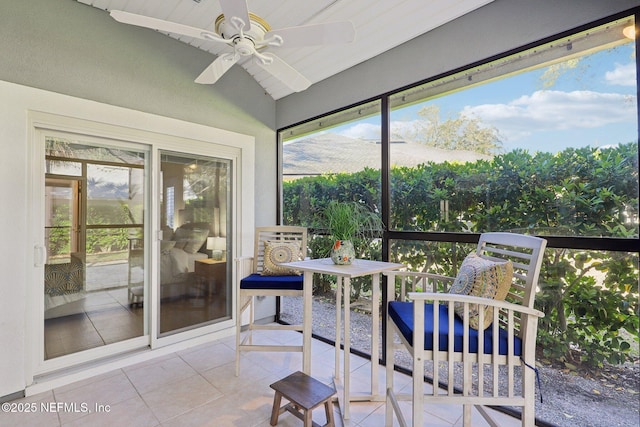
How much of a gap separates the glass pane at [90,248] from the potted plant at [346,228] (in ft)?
5.79

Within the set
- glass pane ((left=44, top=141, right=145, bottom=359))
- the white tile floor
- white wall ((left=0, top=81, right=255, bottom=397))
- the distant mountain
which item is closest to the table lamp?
glass pane ((left=44, top=141, right=145, bottom=359))

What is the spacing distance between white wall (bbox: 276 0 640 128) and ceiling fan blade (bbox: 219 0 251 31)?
147cm

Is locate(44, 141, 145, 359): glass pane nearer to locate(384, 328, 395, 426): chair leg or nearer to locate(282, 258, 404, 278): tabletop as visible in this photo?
locate(282, 258, 404, 278): tabletop

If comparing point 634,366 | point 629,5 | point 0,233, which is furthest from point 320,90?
point 634,366

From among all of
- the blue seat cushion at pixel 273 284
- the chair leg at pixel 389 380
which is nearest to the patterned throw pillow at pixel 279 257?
the blue seat cushion at pixel 273 284

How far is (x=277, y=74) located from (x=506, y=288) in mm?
1798

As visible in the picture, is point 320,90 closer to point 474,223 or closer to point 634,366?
point 474,223

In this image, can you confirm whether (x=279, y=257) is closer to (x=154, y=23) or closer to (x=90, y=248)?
(x=90, y=248)

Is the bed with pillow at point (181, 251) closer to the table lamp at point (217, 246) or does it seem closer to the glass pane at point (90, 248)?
the table lamp at point (217, 246)

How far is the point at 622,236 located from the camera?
161cm

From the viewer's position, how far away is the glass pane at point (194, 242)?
9.52 feet

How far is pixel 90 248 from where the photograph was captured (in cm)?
254

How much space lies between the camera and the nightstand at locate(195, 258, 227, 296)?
10.2ft

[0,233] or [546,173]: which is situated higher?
[546,173]
